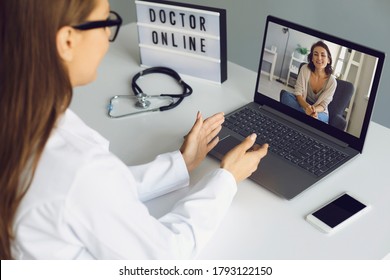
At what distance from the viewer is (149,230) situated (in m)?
1.00

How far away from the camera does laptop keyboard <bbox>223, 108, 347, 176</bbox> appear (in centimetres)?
133

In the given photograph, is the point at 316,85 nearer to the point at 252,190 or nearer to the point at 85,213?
the point at 252,190

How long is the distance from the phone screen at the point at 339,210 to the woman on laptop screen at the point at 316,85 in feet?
0.82

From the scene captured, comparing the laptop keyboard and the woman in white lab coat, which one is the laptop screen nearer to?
the laptop keyboard

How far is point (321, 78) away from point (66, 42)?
70cm

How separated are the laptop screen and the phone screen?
7.5 inches

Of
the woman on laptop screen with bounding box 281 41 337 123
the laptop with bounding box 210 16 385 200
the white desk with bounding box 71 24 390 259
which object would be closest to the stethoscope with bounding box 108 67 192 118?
the white desk with bounding box 71 24 390 259

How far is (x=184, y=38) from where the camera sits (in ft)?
5.63

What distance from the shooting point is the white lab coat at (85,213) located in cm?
89

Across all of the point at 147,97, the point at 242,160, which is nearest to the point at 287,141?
the point at 242,160
